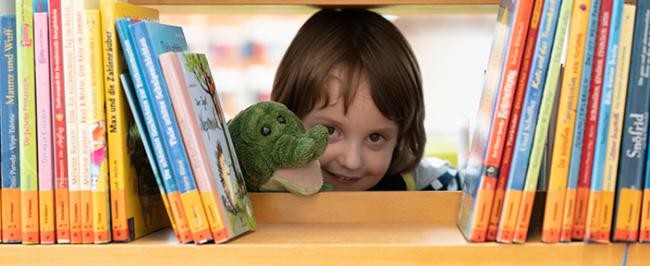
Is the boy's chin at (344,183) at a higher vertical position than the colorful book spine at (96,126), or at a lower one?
lower

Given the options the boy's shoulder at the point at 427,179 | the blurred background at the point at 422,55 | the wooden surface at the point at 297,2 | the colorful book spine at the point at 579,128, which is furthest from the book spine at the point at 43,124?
the blurred background at the point at 422,55

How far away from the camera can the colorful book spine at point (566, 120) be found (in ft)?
3.09

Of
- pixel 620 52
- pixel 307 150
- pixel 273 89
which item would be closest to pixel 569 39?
pixel 620 52

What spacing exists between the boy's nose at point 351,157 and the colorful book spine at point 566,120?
0.51m

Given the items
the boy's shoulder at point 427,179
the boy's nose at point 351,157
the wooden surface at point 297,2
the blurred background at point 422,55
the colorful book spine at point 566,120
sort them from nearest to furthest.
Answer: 1. the colorful book spine at point 566,120
2. the wooden surface at point 297,2
3. the boy's nose at point 351,157
4. the boy's shoulder at point 427,179
5. the blurred background at point 422,55

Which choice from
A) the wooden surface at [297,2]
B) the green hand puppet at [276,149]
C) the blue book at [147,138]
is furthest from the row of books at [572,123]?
the blue book at [147,138]

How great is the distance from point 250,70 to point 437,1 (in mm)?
4209

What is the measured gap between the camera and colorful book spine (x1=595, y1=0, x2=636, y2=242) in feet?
3.10

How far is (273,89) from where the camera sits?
1621mm

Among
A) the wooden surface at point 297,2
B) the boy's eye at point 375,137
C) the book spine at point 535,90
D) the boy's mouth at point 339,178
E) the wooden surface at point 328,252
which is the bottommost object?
the wooden surface at point 328,252

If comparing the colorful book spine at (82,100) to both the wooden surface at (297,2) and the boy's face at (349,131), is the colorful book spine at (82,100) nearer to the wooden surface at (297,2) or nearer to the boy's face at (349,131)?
the wooden surface at (297,2)

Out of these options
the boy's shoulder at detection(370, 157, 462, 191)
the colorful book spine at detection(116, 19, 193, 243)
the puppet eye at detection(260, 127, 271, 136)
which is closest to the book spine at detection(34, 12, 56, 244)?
the colorful book spine at detection(116, 19, 193, 243)

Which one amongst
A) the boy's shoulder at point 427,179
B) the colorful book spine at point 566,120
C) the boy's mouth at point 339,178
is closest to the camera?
the colorful book spine at point 566,120

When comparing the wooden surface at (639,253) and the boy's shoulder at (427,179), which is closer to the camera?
the wooden surface at (639,253)
